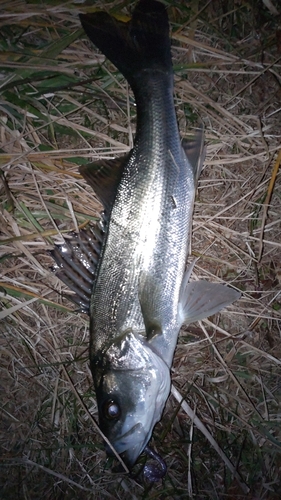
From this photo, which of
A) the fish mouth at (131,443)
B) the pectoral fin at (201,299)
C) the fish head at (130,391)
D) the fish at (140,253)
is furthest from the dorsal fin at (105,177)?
the fish mouth at (131,443)

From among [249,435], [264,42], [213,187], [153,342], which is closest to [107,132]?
[213,187]

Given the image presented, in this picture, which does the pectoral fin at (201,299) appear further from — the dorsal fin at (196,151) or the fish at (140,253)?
the dorsal fin at (196,151)

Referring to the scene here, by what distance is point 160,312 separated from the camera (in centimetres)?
226

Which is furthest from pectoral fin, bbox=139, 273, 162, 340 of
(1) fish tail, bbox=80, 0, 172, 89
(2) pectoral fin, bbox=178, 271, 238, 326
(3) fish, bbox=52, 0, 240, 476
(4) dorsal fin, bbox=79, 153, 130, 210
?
(1) fish tail, bbox=80, 0, 172, 89

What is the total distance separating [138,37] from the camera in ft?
7.75

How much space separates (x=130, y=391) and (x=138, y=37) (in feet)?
7.35

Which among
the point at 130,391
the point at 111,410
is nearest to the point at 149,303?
the point at 130,391

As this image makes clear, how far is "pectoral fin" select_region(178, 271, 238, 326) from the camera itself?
239 cm

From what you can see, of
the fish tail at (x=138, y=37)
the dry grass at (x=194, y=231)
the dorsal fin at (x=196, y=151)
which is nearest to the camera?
the fish tail at (x=138, y=37)

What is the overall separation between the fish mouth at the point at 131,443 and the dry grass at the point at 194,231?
0.47 meters

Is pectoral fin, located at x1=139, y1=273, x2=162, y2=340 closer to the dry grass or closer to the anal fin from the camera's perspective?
the anal fin

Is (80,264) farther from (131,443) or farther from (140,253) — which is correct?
(131,443)

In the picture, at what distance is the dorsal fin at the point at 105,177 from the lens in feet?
7.76

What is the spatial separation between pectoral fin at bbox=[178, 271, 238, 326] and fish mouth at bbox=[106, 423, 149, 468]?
0.70 meters
